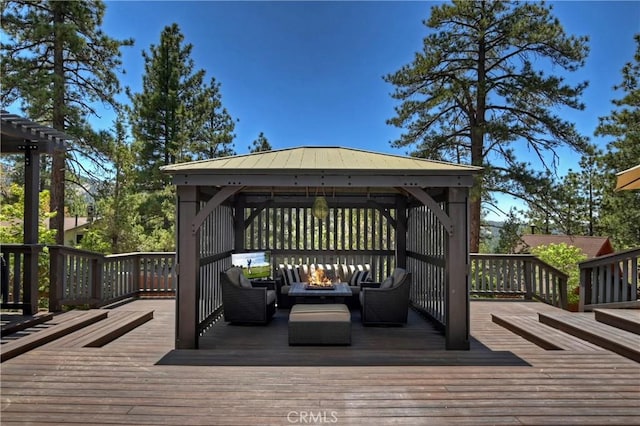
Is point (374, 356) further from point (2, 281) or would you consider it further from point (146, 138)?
point (146, 138)

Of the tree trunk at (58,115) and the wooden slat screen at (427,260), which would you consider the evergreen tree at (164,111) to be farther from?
the wooden slat screen at (427,260)

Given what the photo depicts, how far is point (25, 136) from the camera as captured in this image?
512cm

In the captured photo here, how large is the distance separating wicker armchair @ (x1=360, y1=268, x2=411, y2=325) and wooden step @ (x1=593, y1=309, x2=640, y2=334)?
8.10 feet

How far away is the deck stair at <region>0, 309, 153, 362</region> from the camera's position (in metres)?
4.23

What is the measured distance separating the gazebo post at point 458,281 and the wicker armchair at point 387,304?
1.29 meters

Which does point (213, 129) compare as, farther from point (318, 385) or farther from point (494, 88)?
point (318, 385)

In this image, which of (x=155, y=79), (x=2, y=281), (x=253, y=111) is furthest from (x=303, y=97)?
(x=2, y=281)

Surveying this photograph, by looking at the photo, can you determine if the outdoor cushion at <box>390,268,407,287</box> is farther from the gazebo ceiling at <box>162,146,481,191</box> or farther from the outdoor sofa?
the gazebo ceiling at <box>162,146,481,191</box>

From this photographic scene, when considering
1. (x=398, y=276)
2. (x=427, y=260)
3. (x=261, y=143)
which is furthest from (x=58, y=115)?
(x=427, y=260)

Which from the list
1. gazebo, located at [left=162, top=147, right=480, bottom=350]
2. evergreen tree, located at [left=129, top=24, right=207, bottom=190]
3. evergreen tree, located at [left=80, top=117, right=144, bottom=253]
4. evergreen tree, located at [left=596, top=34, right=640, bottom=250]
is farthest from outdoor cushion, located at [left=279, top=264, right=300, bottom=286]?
evergreen tree, located at [left=596, top=34, right=640, bottom=250]

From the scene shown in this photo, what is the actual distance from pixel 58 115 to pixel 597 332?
12.9 m

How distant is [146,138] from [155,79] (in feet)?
7.47

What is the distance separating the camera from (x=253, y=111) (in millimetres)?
20312

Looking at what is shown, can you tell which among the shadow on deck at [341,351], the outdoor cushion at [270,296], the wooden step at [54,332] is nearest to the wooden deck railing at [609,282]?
the shadow on deck at [341,351]
